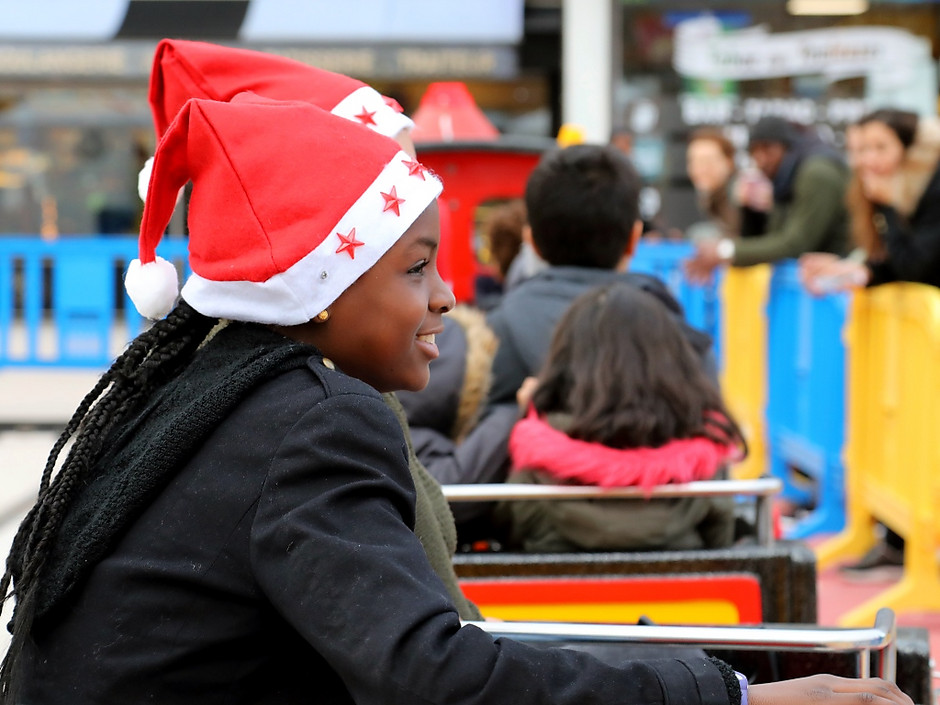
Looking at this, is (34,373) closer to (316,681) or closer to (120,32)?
(120,32)

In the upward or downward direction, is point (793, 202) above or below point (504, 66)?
below

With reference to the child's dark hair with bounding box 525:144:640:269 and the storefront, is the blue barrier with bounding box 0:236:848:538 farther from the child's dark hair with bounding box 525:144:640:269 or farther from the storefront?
the storefront

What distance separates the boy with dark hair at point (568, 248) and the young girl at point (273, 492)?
1.83m

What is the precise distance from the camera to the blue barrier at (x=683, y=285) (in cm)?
798

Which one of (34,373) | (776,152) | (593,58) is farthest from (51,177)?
(776,152)

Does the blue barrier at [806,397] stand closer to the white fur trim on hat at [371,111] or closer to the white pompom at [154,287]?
the white fur trim on hat at [371,111]

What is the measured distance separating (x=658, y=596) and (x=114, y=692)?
1642 millimetres

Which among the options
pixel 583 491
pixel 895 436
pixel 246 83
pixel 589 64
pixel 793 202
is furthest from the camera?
pixel 589 64

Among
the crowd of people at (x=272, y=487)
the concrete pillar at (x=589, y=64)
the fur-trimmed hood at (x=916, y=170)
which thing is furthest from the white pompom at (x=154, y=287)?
the concrete pillar at (x=589, y=64)

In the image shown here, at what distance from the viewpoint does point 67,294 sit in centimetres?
966

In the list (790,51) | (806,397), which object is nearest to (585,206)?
(806,397)

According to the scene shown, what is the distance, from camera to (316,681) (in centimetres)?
149

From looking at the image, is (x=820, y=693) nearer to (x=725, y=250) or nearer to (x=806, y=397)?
(x=806, y=397)

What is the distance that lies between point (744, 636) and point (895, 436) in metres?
3.32
